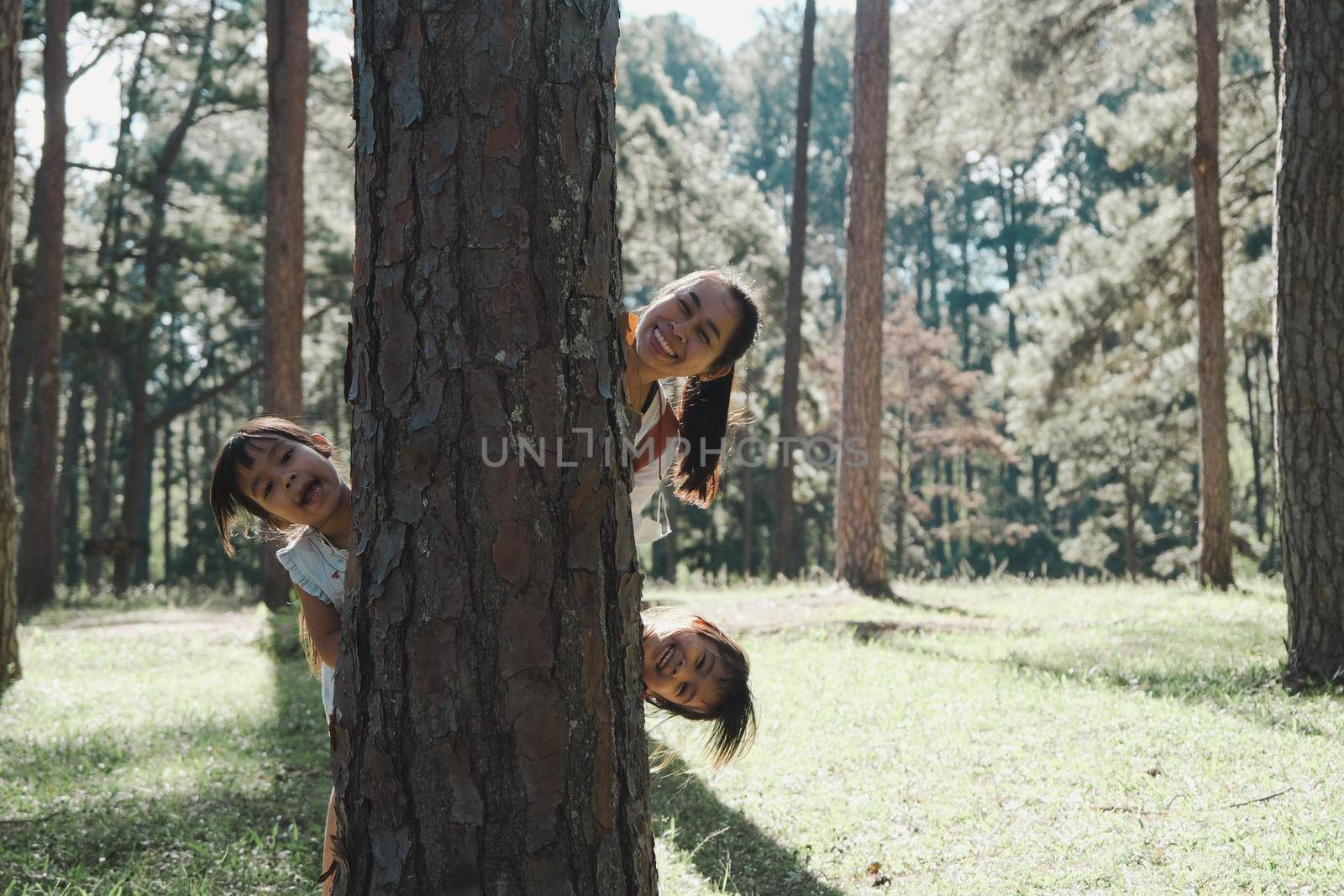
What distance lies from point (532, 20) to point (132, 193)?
18286 mm

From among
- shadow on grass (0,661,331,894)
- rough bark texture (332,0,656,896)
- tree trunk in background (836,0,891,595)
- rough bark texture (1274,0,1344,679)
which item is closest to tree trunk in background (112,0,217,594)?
tree trunk in background (836,0,891,595)

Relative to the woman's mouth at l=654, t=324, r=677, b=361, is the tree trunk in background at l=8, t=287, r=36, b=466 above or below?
above

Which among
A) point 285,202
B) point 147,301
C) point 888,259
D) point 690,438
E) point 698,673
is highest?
point 888,259

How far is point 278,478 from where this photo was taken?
8.84 feet

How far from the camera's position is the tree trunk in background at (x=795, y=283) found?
14.4 metres

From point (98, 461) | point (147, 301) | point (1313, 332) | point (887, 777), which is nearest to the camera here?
point (887, 777)

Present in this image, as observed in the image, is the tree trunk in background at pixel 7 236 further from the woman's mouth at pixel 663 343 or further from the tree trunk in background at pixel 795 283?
the tree trunk in background at pixel 795 283

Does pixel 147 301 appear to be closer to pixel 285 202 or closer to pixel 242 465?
pixel 285 202

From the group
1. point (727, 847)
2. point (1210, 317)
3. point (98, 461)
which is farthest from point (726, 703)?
point (98, 461)

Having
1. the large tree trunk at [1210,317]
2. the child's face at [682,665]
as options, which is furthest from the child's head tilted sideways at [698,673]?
the large tree trunk at [1210,317]

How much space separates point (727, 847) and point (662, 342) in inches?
80.3

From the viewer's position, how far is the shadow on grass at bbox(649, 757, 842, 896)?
3443mm

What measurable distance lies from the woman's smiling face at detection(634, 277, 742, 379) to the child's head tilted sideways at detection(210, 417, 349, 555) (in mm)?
878

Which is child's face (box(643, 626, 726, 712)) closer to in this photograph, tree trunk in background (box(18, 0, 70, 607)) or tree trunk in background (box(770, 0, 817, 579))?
tree trunk in background (box(770, 0, 817, 579))
